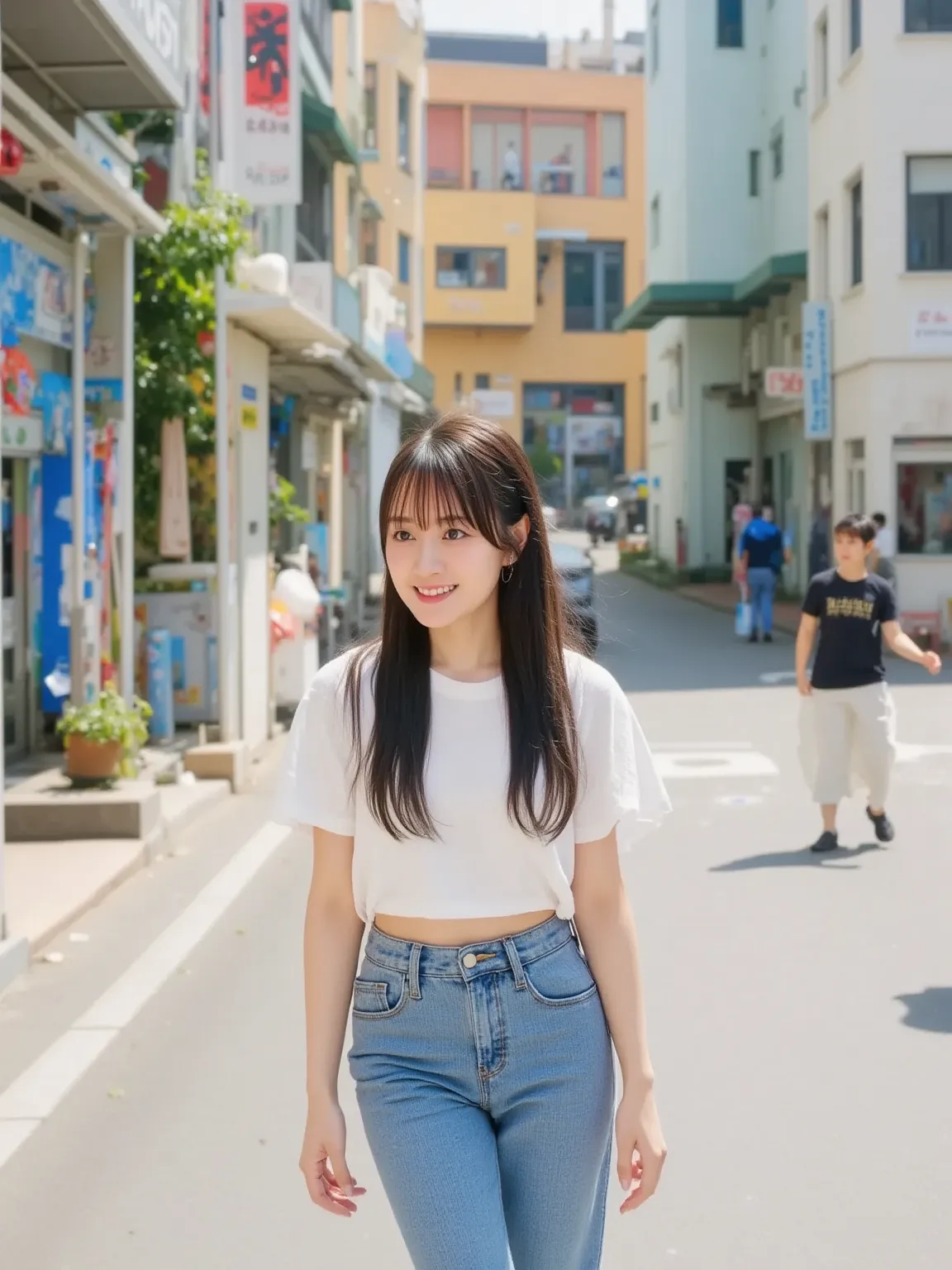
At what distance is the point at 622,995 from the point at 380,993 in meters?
0.37

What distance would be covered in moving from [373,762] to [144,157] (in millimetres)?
12475

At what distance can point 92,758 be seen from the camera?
9.90 meters

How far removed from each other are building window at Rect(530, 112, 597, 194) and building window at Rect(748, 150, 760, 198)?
28993mm

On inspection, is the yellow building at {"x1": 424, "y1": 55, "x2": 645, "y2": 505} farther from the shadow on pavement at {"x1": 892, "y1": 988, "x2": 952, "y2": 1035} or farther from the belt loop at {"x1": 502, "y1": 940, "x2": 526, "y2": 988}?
the belt loop at {"x1": 502, "y1": 940, "x2": 526, "y2": 988}

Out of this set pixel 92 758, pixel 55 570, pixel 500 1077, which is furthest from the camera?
pixel 55 570

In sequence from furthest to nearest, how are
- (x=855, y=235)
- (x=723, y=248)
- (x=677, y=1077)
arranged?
(x=723, y=248), (x=855, y=235), (x=677, y=1077)

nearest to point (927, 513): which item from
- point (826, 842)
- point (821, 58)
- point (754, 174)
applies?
point (821, 58)

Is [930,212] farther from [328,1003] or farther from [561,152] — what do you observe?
[561,152]

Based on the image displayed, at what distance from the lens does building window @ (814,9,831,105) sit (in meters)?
29.3

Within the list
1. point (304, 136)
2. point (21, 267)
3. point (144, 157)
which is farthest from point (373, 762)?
point (304, 136)

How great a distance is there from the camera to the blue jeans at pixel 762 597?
2419 centimetres

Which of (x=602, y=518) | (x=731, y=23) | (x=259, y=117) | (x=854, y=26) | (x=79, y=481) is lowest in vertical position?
(x=79, y=481)

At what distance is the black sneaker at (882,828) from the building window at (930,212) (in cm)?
1736

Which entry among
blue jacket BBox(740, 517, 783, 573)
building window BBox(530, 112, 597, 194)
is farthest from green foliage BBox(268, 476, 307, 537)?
building window BBox(530, 112, 597, 194)
